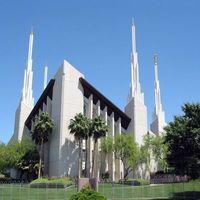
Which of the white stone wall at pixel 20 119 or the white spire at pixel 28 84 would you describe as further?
the white spire at pixel 28 84

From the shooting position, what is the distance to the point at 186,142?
39.7 meters

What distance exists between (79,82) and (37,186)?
3205 centimetres

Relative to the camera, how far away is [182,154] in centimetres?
3956

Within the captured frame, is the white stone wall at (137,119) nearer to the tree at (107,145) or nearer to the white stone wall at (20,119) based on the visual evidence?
the tree at (107,145)

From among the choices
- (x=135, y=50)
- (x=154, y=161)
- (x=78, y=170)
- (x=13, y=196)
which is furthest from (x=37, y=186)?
(x=135, y=50)

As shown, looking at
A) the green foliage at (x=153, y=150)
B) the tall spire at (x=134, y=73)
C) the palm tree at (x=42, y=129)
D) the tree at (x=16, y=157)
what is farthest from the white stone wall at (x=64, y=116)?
the tall spire at (x=134, y=73)

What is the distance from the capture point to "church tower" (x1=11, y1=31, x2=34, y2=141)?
3629 inches

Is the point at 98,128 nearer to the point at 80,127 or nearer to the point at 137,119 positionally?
the point at 80,127

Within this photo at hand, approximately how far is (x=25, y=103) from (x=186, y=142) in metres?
65.5

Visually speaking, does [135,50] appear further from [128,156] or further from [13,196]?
[13,196]

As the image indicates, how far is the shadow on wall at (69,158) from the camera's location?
73.1m

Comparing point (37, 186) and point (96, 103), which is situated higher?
point (96, 103)

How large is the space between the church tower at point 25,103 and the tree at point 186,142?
5633 centimetres

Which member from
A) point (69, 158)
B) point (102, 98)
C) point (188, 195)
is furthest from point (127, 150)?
point (188, 195)
